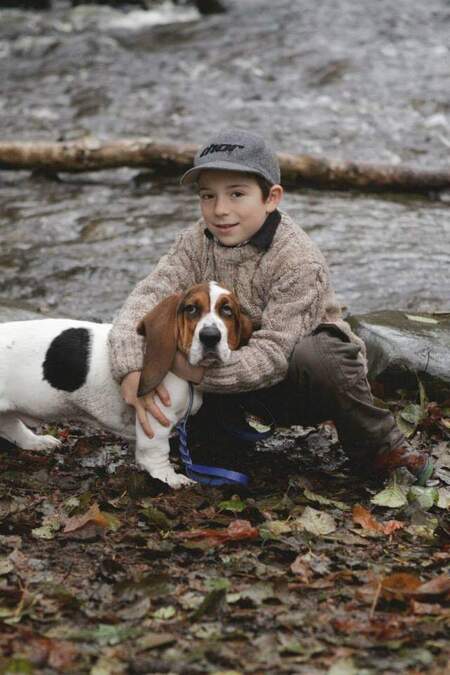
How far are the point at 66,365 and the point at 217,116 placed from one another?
27.3 feet

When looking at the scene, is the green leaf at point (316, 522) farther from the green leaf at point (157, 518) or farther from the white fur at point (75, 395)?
the white fur at point (75, 395)

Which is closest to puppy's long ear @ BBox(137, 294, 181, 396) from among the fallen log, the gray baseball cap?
the gray baseball cap

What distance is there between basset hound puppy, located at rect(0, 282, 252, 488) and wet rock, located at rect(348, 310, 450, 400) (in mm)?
1502

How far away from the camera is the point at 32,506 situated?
374 centimetres

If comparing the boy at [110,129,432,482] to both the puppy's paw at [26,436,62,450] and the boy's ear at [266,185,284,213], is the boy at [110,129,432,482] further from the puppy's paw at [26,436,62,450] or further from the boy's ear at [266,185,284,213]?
the puppy's paw at [26,436,62,450]

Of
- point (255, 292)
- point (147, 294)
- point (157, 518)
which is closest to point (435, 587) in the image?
point (157, 518)

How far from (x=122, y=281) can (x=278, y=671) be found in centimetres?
477

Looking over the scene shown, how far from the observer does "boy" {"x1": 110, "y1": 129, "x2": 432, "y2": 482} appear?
3.87 meters

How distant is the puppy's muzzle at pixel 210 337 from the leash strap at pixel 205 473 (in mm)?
411

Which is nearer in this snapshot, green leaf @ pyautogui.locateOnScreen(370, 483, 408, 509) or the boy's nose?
green leaf @ pyautogui.locateOnScreen(370, 483, 408, 509)

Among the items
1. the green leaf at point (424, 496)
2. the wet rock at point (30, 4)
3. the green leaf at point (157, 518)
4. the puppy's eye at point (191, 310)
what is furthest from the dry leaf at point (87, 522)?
the wet rock at point (30, 4)

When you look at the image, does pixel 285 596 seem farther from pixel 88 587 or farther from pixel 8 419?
pixel 8 419

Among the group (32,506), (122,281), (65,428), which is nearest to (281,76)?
(122,281)

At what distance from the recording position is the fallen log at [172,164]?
358 inches
